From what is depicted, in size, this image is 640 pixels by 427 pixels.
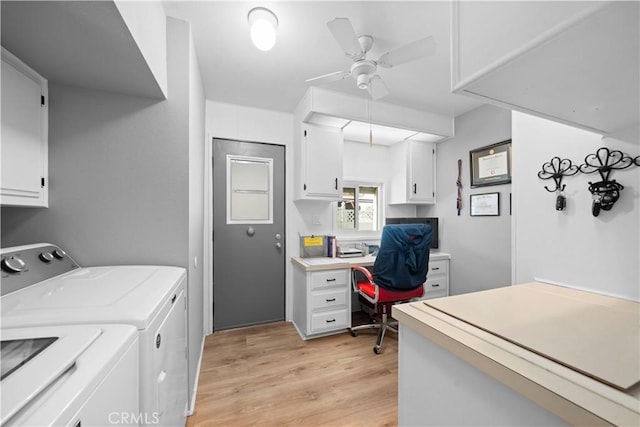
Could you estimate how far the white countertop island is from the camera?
47cm

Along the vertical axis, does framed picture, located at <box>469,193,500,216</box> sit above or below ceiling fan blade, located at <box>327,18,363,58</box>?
below

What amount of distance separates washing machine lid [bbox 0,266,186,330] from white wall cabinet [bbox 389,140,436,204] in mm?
2856

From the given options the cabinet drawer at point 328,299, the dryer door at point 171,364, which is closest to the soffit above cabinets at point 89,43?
the dryer door at point 171,364

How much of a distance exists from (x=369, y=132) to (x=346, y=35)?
5.34ft

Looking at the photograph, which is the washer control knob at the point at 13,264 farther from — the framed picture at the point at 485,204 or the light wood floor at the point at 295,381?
the framed picture at the point at 485,204

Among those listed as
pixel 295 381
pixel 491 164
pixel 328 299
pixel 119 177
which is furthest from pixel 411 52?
pixel 295 381

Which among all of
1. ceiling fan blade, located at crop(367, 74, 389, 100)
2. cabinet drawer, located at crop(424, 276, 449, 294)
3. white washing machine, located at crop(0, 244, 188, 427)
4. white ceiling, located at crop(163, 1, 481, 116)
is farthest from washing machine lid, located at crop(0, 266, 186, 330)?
cabinet drawer, located at crop(424, 276, 449, 294)

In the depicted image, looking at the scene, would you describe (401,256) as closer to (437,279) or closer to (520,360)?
(437,279)

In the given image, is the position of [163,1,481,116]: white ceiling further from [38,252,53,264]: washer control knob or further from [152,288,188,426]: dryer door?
[152,288,188,426]: dryer door

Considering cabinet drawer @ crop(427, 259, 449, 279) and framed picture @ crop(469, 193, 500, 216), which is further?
cabinet drawer @ crop(427, 259, 449, 279)

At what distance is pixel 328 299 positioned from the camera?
250 centimetres

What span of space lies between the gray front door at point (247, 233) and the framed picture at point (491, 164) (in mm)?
2300

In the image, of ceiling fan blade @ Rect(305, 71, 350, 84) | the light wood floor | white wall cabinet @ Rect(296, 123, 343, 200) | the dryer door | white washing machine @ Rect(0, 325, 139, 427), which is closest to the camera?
white washing machine @ Rect(0, 325, 139, 427)

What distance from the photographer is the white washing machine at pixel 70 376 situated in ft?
1.32
